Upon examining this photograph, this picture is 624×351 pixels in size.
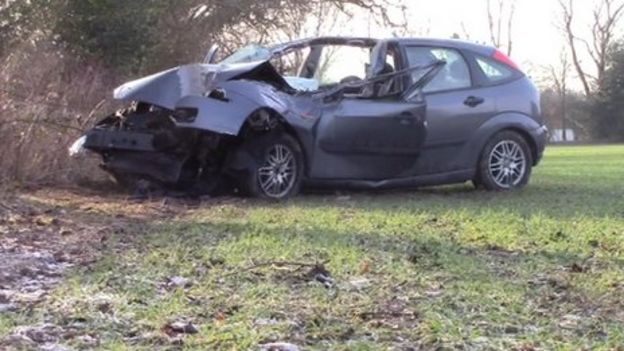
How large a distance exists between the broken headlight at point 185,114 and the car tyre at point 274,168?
0.71 meters

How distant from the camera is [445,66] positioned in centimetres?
1027

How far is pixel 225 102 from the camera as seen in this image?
9055 mm

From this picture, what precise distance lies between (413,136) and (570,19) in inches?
2404

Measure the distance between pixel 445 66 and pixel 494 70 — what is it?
0.65 m

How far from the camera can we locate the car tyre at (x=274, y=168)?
935cm

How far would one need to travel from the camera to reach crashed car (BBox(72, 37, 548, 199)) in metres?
9.24

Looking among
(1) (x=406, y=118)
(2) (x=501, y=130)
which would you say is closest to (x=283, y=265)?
(1) (x=406, y=118)

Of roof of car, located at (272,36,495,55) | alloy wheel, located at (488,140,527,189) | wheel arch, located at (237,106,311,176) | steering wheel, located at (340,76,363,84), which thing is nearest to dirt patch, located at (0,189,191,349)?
wheel arch, located at (237,106,311,176)

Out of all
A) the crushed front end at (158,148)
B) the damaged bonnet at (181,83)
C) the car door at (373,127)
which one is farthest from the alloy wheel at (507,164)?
the crushed front end at (158,148)

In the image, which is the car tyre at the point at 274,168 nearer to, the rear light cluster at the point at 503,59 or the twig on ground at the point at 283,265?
the rear light cluster at the point at 503,59

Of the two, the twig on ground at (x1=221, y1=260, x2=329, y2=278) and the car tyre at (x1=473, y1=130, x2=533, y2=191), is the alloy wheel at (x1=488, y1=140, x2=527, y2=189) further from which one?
the twig on ground at (x1=221, y1=260, x2=329, y2=278)

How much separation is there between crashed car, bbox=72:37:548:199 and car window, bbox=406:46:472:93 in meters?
0.01

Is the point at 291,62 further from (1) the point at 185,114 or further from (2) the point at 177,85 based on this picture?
(1) the point at 185,114

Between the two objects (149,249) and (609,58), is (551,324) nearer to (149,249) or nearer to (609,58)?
(149,249)
